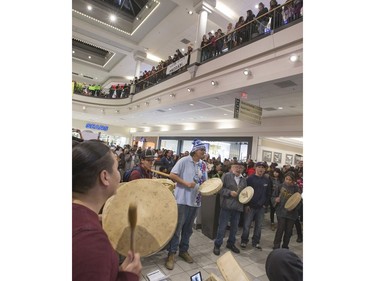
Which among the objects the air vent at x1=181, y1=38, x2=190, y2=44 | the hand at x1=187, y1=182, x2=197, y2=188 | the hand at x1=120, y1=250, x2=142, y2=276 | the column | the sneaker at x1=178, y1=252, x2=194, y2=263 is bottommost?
the sneaker at x1=178, y1=252, x2=194, y2=263

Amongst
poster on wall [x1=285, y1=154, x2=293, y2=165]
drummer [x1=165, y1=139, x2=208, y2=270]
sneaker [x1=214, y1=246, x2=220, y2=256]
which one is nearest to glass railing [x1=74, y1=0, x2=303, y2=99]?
drummer [x1=165, y1=139, x2=208, y2=270]

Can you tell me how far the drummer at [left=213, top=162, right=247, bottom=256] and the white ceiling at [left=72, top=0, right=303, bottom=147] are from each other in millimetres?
3225

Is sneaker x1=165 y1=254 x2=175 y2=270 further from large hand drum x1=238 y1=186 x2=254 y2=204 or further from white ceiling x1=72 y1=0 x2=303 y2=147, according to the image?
white ceiling x1=72 y1=0 x2=303 y2=147

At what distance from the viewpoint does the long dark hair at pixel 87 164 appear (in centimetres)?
95

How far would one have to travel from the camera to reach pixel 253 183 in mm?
4562

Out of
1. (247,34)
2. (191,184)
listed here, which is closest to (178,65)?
(247,34)

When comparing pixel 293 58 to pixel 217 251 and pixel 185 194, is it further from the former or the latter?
pixel 217 251

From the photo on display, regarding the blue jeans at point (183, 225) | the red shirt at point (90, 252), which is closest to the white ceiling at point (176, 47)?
the blue jeans at point (183, 225)

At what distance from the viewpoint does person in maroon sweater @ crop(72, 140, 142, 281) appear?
0.73m

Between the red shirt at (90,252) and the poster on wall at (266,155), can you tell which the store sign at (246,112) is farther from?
the red shirt at (90,252)

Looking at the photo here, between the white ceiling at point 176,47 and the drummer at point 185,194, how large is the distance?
3879mm

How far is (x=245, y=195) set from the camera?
4.10m
